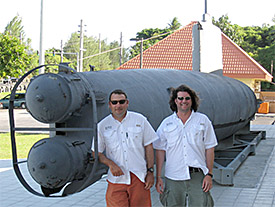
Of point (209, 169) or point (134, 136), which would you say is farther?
point (209, 169)

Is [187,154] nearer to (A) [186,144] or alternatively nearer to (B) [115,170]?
(A) [186,144]

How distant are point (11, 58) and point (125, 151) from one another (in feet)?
65.4

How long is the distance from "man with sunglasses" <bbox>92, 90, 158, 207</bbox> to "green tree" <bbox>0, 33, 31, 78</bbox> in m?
19.3

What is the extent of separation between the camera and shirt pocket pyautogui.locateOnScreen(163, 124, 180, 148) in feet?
13.1

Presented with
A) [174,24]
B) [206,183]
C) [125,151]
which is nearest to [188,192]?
[206,183]

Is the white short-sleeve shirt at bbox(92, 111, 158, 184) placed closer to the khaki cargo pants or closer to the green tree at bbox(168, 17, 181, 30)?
the khaki cargo pants

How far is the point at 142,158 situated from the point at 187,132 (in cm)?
49

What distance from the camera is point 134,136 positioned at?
12.7 feet

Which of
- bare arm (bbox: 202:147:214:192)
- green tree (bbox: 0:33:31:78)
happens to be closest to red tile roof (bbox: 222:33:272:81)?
green tree (bbox: 0:33:31:78)

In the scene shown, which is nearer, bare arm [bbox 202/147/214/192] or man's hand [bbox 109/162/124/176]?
man's hand [bbox 109/162/124/176]

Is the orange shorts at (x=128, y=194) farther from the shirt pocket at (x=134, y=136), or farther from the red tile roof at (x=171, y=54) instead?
the red tile roof at (x=171, y=54)

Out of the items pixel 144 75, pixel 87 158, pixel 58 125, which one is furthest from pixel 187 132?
pixel 144 75

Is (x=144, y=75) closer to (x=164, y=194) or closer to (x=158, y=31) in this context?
(x=164, y=194)

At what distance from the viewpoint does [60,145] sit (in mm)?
4055
